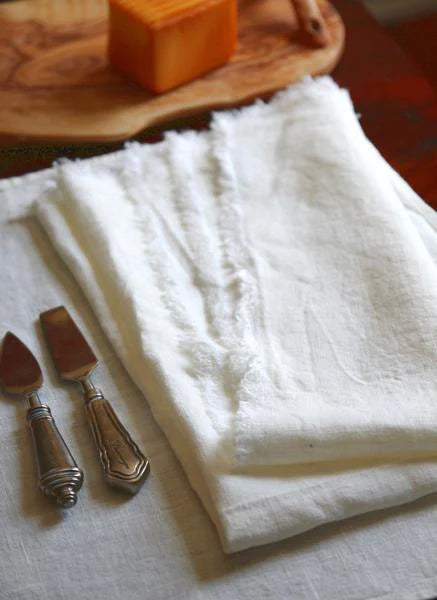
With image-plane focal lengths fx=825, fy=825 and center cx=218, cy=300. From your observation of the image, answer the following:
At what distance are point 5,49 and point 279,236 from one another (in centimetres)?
51

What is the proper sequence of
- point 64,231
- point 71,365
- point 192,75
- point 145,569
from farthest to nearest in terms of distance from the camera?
point 192,75
point 64,231
point 71,365
point 145,569

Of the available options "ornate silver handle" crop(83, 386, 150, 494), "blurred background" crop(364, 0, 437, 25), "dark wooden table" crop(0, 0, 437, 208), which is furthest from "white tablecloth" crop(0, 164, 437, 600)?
"blurred background" crop(364, 0, 437, 25)

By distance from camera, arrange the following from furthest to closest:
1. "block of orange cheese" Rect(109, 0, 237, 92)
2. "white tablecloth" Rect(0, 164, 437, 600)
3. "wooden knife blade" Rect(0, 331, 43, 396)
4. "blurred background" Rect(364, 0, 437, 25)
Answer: "blurred background" Rect(364, 0, 437, 25), "block of orange cheese" Rect(109, 0, 237, 92), "wooden knife blade" Rect(0, 331, 43, 396), "white tablecloth" Rect(0, 164, 437, 600)

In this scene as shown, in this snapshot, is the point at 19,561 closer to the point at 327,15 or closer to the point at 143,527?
the point at 143,527

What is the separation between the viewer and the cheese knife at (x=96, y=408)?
2.23ft

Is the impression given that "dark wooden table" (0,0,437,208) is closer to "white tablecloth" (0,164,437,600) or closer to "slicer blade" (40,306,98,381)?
"slicer blade" (40,306,98,381)

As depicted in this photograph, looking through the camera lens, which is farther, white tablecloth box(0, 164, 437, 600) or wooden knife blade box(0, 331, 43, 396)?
wooden knife blade box(0, 331, 43, 396)

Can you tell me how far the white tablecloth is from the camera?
2.05 feet

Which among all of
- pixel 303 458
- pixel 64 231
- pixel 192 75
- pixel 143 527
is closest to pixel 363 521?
pixel 303 458

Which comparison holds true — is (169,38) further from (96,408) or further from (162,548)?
(162,548)

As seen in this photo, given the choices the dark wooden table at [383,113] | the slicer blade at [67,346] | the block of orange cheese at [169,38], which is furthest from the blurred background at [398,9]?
the slicer blade at [67,346]

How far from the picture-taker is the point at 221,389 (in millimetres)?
722

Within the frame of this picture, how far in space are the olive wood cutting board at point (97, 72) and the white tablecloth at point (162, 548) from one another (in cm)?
43

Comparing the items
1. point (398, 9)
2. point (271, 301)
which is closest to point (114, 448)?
point (271, 301)
